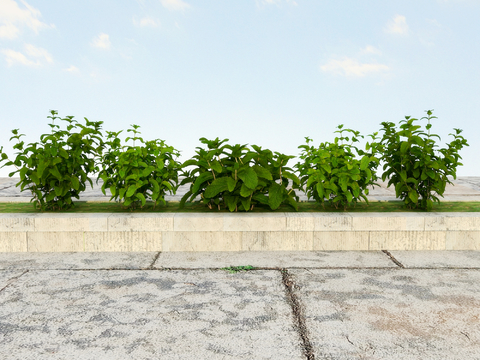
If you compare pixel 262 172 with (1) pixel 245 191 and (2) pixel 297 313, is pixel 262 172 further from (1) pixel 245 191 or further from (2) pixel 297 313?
(2) pixel 297 313

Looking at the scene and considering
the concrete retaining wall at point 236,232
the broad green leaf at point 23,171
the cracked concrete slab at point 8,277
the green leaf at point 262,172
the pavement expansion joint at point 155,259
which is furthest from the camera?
the broad green leaf at point 23,171

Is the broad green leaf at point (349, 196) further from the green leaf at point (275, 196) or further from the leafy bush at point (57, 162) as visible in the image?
the leafy bush at point (57, 162)

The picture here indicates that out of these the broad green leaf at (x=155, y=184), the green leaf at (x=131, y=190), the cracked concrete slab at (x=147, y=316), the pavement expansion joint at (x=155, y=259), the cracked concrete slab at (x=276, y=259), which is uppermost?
the broad green leaf at (x=155, y=184)

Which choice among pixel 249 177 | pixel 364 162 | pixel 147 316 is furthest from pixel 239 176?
pixel 147 316

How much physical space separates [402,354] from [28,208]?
17.4ft

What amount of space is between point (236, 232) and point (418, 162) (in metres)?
2.55

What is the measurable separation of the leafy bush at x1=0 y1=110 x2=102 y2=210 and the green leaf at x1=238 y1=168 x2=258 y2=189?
196 cm

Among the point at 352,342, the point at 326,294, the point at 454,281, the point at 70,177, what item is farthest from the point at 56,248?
the point at 454,281

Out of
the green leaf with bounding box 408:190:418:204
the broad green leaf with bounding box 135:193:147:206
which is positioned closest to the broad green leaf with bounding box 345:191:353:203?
the green leaf with bounding box 408:190:418:204

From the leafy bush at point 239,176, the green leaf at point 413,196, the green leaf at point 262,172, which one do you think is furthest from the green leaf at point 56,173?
the green leaf at point 413,196

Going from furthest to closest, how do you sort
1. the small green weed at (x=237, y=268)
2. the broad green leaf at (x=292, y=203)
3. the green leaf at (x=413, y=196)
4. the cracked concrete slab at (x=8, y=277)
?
the green leaf at (x=413, y=196) → the broad green leaf at (x=292, y=203) → the small green weed at (x=237, y=268) → the cracked concrete slab at (x=8, y=277)

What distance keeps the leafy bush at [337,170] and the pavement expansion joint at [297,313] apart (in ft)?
4.95

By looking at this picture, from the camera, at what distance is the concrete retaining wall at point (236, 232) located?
5.16 metres

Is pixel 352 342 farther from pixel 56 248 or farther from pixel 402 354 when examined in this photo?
pixel 56 248
